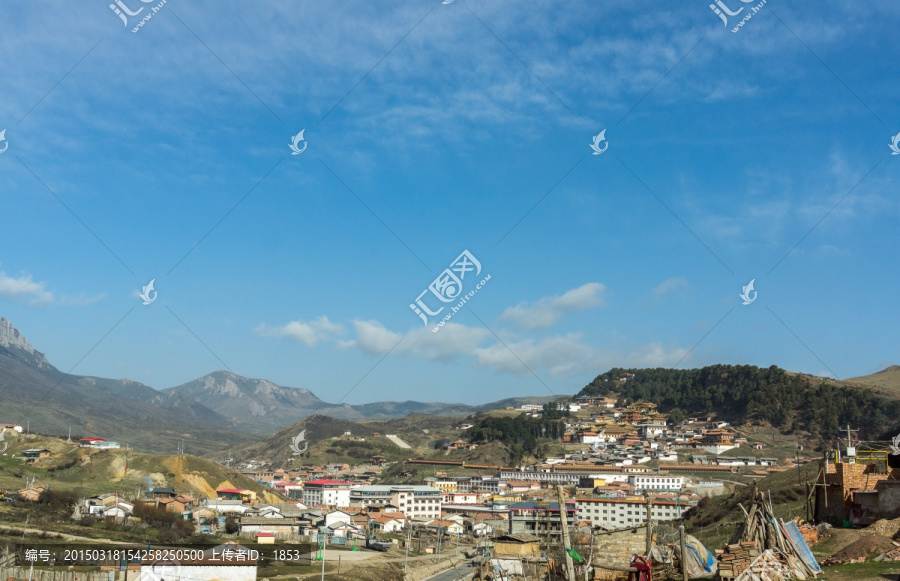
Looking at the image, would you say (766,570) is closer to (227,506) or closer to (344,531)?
(344,531)

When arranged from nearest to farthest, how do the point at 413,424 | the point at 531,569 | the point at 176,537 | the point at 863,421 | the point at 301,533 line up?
the point at 531,569, the point at 176,537, the point at 301,533, the point at 863,421, the point at 413,424

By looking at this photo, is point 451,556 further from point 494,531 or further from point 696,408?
point 696,408

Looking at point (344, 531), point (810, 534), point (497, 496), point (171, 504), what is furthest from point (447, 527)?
point (810, 534)

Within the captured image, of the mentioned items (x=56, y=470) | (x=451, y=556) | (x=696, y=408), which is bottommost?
(x=451, y=556)

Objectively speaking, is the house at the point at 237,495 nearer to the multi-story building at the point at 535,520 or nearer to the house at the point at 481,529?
the house at the point at 481,529

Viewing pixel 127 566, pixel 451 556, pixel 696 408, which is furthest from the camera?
pixel 696 408

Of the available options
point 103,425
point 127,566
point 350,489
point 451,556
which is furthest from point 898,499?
point 103,425
